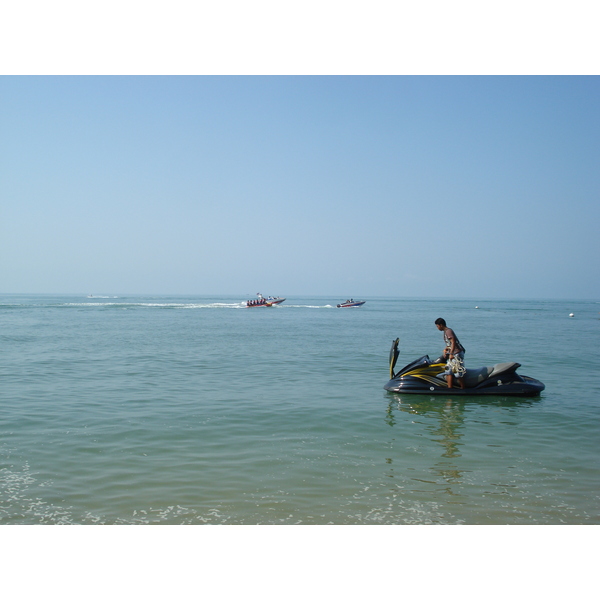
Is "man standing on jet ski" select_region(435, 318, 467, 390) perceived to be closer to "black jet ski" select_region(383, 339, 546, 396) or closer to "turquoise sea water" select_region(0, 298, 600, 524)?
"black jet ski" select_region(383, 339, 546, 396)

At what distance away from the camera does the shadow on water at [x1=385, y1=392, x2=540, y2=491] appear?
8.25 metres

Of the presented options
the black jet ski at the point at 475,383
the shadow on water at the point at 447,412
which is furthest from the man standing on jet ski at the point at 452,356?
the shadow on water at the point at 447,412

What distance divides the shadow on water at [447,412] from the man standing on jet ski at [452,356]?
0.60 m

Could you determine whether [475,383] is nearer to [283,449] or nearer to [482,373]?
[482,373]

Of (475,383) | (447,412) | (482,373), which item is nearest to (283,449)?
(447,412)

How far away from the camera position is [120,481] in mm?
7336

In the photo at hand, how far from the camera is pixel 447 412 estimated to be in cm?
1207

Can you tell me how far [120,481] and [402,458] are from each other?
4.47 metres

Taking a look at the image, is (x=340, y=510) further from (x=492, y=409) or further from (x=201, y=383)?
(x=201, y=383)

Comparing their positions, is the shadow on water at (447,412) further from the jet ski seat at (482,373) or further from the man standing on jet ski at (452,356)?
the man standing on jet ski at (452,356)

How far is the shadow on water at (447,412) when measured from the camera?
27.1ft

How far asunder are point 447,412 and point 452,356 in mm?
1638

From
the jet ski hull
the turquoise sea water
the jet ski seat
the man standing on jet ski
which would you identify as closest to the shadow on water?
the turquoise sea water

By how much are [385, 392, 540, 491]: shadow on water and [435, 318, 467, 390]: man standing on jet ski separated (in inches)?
23.6
